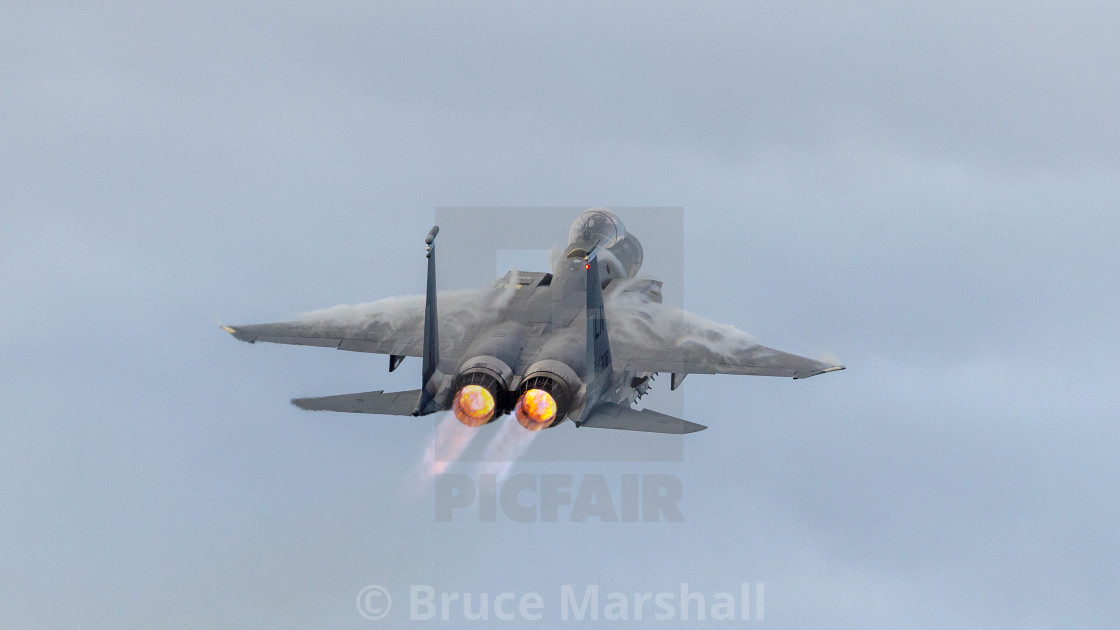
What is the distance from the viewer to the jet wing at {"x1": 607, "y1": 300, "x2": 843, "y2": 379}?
171 ft

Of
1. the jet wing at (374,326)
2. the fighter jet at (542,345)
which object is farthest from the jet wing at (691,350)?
the jet wing at (374,326)

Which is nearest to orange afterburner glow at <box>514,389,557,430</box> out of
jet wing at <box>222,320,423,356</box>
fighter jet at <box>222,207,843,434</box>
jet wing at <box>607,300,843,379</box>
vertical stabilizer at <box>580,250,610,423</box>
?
fighter jet at <box>222,207,843,434</box>

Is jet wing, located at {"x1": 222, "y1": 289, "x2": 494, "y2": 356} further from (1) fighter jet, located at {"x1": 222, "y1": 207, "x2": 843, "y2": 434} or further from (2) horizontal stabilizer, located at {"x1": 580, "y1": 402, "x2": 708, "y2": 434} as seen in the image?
(2) horizontal stabilizer, located at {"x1": 580, "y1": 402, "x2": 708, "y2": 434}

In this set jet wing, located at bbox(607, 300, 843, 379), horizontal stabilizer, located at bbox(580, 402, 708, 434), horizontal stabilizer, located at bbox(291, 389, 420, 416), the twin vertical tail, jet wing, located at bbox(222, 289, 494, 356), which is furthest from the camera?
jet wing, located at bbox(222, 289, 494, 356)

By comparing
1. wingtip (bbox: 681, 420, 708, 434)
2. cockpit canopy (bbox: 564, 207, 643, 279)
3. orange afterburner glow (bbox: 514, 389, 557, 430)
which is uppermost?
cockpit canopy (bbox: 564, 207, 643, 279)

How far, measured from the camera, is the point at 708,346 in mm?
53312

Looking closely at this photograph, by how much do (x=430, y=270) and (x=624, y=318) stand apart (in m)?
12.5

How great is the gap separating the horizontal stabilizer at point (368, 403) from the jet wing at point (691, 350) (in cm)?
846

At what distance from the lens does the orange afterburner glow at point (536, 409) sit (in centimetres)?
4772

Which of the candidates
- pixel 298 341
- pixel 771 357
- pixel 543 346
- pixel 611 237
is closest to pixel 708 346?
pixel 771 357

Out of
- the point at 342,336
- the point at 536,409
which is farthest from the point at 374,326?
the point at 536,409

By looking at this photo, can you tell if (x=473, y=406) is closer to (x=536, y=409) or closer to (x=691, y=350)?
(x=536, y=409)

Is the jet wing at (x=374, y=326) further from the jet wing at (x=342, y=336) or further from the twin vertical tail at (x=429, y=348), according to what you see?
the twin vertical tail at (x=429, y=348)

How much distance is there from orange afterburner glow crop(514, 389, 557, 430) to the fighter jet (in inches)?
1.3
